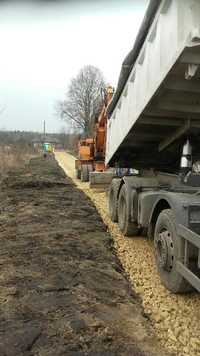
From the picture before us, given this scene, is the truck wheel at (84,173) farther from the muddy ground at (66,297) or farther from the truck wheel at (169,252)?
the truck wheel at (169,252)

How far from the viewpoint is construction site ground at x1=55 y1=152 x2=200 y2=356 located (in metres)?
3.30

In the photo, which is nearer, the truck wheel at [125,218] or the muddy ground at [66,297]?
the muddy ground at [66,297]

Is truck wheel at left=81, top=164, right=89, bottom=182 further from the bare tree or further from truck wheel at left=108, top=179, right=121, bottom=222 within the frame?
the bare tree

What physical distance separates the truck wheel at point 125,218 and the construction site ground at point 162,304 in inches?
20.5

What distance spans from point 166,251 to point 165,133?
7.79 ft

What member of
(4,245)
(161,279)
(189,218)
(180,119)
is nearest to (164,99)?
(180,119)

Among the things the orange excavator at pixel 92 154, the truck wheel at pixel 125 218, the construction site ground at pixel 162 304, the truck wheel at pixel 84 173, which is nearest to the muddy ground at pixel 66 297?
the construction site ground at pixel 162 304

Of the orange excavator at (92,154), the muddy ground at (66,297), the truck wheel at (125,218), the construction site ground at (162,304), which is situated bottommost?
the construction site ground at (162,304)

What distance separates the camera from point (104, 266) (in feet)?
16.3

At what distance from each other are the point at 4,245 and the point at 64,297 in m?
2.25

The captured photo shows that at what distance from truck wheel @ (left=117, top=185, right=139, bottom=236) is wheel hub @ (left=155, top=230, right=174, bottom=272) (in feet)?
6.68

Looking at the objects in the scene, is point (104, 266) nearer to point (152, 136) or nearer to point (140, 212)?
point (140, 212)

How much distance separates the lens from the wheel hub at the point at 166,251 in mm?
4219

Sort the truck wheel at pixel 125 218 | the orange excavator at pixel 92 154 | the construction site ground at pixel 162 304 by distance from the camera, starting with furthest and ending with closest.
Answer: the orange excavator at pixel 92 154 < the truck wheel at pixel 125 218 < the construction site ground at pixel 162 304
